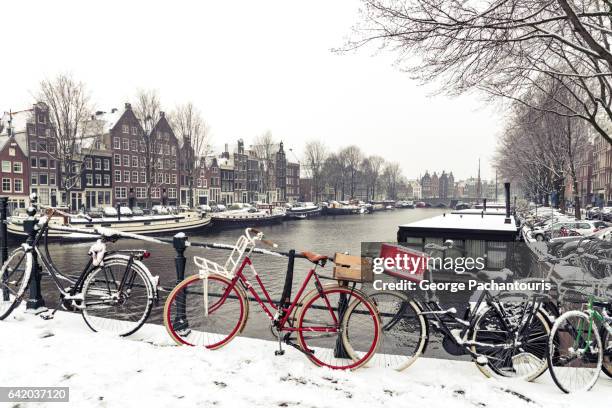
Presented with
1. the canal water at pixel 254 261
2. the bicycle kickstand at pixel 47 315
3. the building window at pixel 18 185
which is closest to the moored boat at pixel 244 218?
the canal water at pixel 254 261

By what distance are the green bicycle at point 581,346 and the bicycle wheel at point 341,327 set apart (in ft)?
4.81

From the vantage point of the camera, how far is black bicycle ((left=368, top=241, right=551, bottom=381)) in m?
3.55

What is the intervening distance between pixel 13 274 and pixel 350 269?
4.24m

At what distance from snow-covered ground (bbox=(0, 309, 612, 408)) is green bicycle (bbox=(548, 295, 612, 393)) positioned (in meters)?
0.13

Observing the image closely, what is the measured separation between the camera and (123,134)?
56.1 meters

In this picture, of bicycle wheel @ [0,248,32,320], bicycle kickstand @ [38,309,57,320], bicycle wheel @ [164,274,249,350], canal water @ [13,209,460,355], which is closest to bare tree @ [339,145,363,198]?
canal water @ [13,209,460,355]

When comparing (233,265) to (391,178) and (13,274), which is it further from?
(391,178)

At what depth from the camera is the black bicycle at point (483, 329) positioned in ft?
11.7

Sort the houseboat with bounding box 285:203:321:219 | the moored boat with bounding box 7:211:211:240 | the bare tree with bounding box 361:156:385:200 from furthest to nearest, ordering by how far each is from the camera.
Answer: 1. the bare tree with bounding box 361:156:385:200
2. the houseboat with bounding box 285:203:321:219
3. the moored boat with bounding box 7:211:211:240

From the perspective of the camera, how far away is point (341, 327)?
3.62 meters

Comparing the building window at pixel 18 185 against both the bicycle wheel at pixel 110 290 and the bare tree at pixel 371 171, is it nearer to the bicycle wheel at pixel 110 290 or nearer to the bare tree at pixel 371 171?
the bicycle wheel at pixel 110 290

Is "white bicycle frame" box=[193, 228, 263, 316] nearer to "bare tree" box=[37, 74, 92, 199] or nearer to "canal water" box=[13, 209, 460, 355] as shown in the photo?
"canal water" box=[13, 209, 460, 355]

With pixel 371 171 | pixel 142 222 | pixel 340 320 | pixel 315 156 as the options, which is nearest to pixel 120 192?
pixel 142 222

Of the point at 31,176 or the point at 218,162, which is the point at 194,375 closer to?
the point at 31,176
